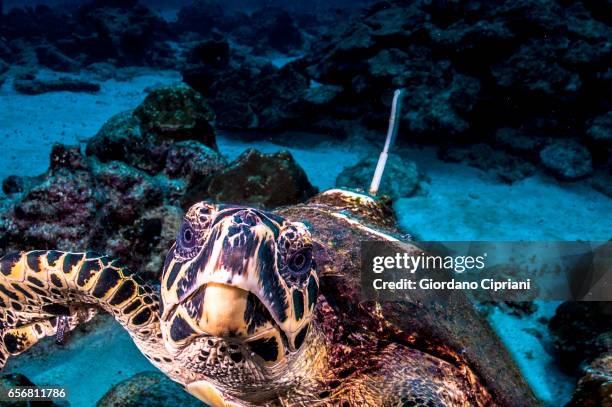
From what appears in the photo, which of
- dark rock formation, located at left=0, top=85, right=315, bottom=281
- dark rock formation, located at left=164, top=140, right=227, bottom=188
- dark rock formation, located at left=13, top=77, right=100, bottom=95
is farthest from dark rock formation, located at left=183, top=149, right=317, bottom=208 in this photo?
dark rock formation, located at left=13, top=77, right=100, bottom=95

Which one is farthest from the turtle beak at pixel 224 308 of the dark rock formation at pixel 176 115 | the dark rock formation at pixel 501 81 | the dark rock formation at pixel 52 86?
the dark rock formation at pixel 52 86

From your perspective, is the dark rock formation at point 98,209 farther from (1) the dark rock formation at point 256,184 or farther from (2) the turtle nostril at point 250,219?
(2) the turtle nostril at point 250,219

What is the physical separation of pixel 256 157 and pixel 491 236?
3205 mm

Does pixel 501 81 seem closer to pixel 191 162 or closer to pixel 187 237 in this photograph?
pixel 191 162

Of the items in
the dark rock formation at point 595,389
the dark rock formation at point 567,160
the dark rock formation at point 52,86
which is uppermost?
the dark rock formation at point 52,86

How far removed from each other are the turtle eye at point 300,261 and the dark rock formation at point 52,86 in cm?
1200

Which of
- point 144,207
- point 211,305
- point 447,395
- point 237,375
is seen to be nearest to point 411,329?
point 447,395

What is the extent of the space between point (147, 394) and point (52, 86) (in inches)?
449

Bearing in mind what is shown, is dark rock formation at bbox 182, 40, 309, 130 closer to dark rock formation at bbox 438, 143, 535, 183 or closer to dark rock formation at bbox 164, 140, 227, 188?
dark rock formation at bbox 438, 143, 535, 183

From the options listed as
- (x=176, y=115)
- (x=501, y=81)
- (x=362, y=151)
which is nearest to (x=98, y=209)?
(x=176, y=115)

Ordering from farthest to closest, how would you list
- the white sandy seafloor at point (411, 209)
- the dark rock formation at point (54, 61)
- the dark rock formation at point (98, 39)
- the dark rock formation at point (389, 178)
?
the dark rock formation at point (98, 39), the dark rock formation at point (54, 61), the dark rock formation at point (389, 178), the white sandy seafloor at point (411, 209)

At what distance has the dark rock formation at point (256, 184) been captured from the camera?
4105 millimetres

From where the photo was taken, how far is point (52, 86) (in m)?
10.8

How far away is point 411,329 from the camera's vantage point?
168 centimetres
